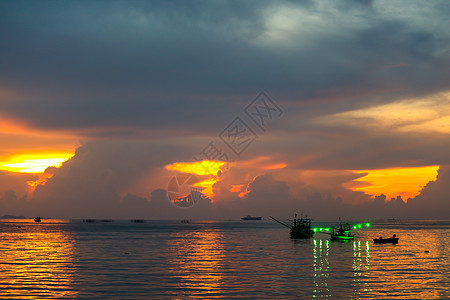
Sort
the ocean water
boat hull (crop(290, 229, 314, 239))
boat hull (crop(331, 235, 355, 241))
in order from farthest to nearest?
boat hull (crop(290, 229, 314, 239))
boat hull (crop(331, 235, 355, 241))
the ocean water

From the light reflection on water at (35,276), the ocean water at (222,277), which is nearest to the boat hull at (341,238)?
the ocean water at (222,277)

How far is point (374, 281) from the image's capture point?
182 ft

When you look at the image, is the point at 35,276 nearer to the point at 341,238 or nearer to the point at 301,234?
the point at 341,238

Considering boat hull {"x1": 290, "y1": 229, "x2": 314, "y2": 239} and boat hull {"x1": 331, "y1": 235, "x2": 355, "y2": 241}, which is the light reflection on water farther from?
boat hull {"x1": 290, "y1": 229, "x2": 314, "y2": 239}

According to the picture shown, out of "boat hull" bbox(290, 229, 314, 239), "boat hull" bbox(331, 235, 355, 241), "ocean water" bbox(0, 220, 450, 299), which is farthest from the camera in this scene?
"boat hull" bbox(290, 229, 314, 239)

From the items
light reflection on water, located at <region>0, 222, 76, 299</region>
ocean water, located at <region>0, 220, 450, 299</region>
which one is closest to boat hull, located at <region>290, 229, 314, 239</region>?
ocean water, located at <region>0, 220, 450, 299</region>

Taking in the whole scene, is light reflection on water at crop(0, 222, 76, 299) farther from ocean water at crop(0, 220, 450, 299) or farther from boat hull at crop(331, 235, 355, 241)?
boat hull at crop(331, 235, 355, 241)

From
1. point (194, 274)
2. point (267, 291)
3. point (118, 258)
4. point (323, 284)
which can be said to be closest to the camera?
point (267, 291)

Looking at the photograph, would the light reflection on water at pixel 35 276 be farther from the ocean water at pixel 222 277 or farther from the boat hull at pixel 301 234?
the boat hull at pixel 301 234

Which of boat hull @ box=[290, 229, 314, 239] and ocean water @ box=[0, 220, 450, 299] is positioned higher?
boat hull @ box=[290, 229, 314, 239]

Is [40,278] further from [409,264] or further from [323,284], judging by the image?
[409,264]

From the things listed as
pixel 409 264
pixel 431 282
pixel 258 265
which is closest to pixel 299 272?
pixel 258 265

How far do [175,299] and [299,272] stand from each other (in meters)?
24.5

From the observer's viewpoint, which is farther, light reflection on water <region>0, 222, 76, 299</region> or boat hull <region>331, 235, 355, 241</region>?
boat hull <region>331, 235, 355, 241</region>
